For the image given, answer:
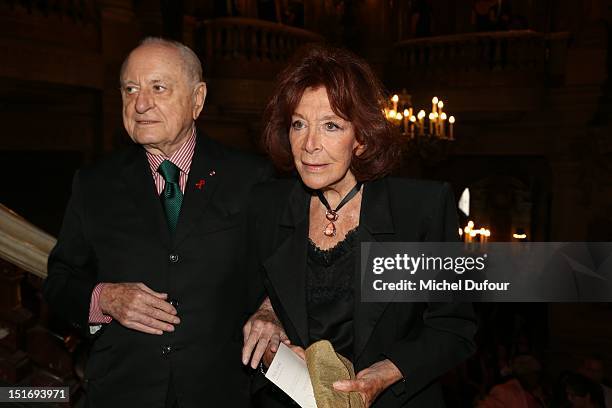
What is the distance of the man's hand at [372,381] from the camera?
5.77 ft

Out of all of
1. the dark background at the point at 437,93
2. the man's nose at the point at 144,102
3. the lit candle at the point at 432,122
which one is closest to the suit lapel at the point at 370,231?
the man's nose at the point at 144,102

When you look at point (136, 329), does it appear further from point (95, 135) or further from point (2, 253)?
point (95, 135)

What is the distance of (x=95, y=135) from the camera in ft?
32.8

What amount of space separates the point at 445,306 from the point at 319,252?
43cm

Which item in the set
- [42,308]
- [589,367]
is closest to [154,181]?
[42,308]

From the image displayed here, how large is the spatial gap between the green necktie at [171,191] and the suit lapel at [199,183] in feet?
0.17

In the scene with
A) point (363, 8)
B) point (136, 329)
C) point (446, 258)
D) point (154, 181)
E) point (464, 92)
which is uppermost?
point (363, 8)

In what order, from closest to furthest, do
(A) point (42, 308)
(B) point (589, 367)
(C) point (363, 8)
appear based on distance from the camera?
(A) point (42, 308) < (B) point (589, 367) < (C) point (363, 8)

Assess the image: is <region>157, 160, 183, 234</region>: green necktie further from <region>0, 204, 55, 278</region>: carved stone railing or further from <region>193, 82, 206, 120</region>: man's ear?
<region>0, 204, 55, 278</region>: carved stone railing

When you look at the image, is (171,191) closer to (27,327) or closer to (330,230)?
(330,230)

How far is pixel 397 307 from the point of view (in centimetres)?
200

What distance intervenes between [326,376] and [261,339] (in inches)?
12.3

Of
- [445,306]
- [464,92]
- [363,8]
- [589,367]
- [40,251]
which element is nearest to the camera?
[445,306]

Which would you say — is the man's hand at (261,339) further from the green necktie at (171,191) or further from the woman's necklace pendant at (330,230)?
the green necktie at (171,191)
